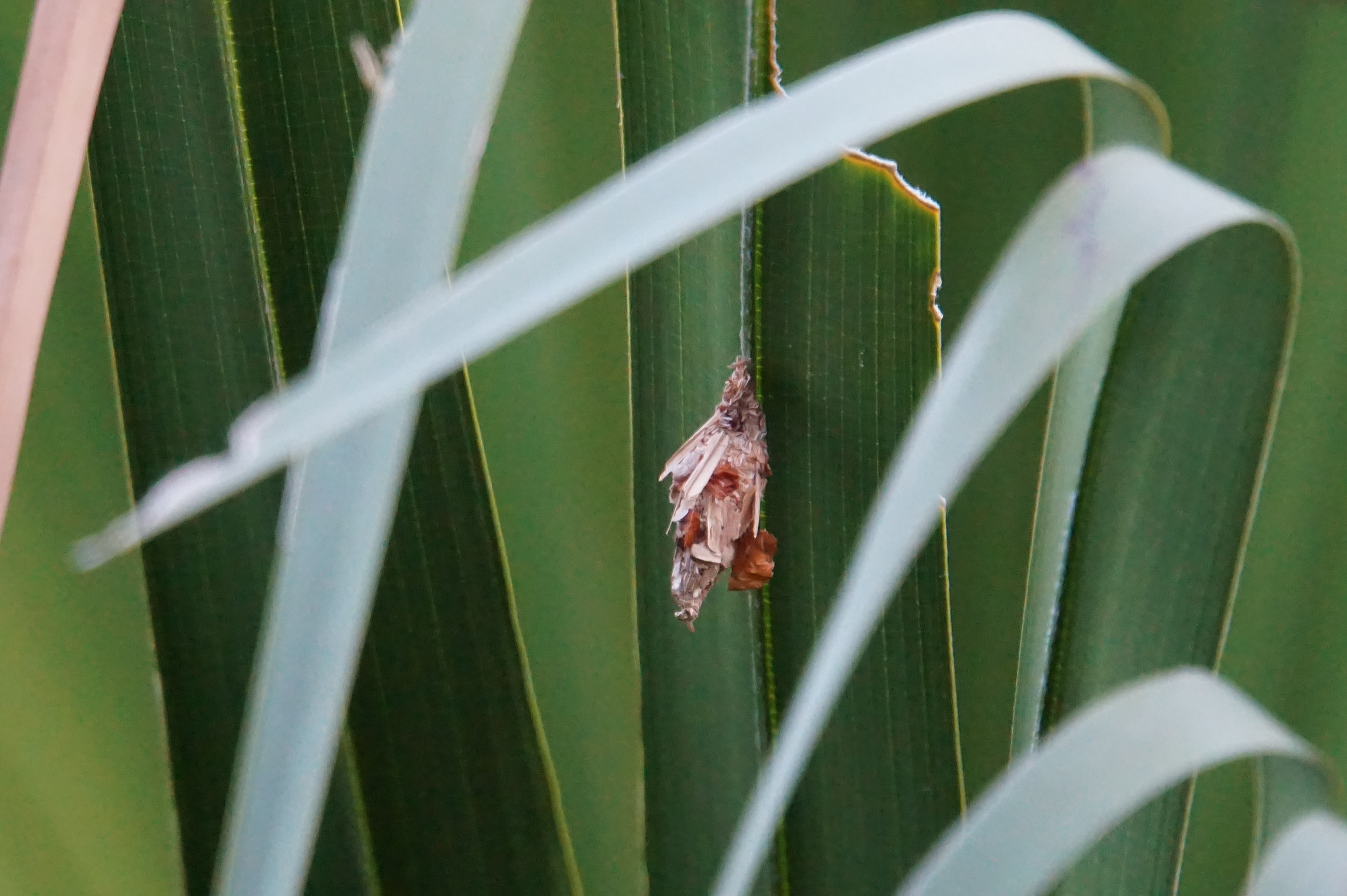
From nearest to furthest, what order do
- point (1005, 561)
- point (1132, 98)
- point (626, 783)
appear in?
point (1132, 98) → point (1005, 561) → point (626, 783)

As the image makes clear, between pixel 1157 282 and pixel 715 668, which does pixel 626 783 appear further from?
pixel 1157 282

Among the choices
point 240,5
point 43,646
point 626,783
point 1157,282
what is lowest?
point 626,783

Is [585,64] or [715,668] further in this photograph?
[585,64]

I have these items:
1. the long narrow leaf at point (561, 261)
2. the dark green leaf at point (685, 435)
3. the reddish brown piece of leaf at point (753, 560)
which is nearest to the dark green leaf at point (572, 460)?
the dark green leaf at point (685, 435)

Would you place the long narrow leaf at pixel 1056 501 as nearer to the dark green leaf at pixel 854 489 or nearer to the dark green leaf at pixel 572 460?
the dark green leaf at pixel 854 489

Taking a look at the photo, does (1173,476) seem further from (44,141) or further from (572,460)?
(572,460)

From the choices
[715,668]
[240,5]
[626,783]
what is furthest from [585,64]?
[626,783]

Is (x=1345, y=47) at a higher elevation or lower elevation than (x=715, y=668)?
higher

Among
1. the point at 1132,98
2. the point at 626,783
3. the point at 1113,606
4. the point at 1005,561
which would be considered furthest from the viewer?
the point at 626,783

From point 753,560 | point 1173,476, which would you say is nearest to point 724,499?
point 753,560
